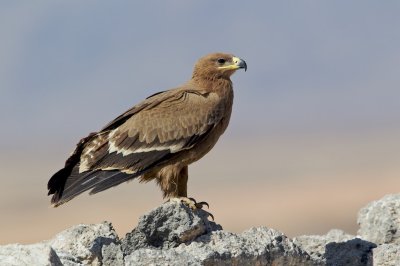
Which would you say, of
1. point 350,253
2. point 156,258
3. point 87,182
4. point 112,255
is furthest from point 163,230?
point 87,182

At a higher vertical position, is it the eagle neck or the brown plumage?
the eagle neck

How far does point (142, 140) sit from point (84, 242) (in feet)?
10.5

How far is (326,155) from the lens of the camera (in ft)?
238

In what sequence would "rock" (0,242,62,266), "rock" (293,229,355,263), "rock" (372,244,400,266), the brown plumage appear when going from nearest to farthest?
1. "rock" (0,242,62,266)
2. "rock" (372,244,400,266)
3. "rock" (293,229,355,263)
4. the brown plumage

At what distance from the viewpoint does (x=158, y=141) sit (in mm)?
13867

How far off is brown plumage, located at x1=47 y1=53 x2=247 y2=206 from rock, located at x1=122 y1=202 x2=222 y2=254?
195 centimetres

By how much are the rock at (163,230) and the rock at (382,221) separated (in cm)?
195

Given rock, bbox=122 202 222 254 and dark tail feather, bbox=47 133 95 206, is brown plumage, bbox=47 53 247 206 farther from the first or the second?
rock, bbox=122 202 222 254

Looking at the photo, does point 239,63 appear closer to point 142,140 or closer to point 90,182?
point 142,140

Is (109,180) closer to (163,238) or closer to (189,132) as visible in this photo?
(189,132)

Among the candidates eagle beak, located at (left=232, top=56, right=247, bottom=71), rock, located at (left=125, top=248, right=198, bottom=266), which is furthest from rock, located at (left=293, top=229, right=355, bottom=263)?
eagle beak, located at (left=232, top=56, right=247, bottom=71)

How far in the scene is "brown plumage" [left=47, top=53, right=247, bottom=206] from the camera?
13.4 meters

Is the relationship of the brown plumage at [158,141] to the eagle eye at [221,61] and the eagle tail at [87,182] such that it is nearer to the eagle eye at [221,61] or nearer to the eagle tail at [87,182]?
the eagle tail at [87,182]

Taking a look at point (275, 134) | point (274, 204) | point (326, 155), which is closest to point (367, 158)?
point (326, 155)
